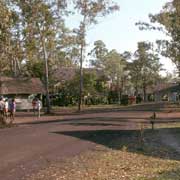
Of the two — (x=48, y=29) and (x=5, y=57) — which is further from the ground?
(x=48, y=29)

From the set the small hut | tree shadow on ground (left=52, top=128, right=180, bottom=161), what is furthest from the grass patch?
the small hut

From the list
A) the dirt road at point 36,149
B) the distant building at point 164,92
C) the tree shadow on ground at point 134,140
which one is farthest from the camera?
the distant building at point 164,92

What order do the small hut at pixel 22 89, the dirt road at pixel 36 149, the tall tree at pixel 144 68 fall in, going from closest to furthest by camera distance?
the dirt road at pixel 36 149
the small hut at pixel 22 89
the tall tree at pixel 144 68

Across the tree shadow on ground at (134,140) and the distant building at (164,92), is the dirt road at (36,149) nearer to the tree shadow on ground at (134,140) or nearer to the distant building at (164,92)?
the tree shadow on ground at (134,140)

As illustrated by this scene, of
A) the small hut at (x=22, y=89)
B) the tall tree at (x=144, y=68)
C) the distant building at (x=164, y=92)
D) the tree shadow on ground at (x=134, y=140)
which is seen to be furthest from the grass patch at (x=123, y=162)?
the distant building at (x=164, y=92)

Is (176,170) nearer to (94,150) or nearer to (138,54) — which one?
(94,150)

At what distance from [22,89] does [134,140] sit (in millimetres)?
51508

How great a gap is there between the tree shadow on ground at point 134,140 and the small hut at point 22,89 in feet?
146

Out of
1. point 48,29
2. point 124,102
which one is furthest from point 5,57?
point 124,102

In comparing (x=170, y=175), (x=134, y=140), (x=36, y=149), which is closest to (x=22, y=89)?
(x=134, y=140)

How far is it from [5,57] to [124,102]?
52.7 metres

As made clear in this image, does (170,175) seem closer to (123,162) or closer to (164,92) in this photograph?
(123,162)

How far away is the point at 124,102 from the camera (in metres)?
94.1

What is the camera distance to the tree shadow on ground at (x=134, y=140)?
20781 millimetres
